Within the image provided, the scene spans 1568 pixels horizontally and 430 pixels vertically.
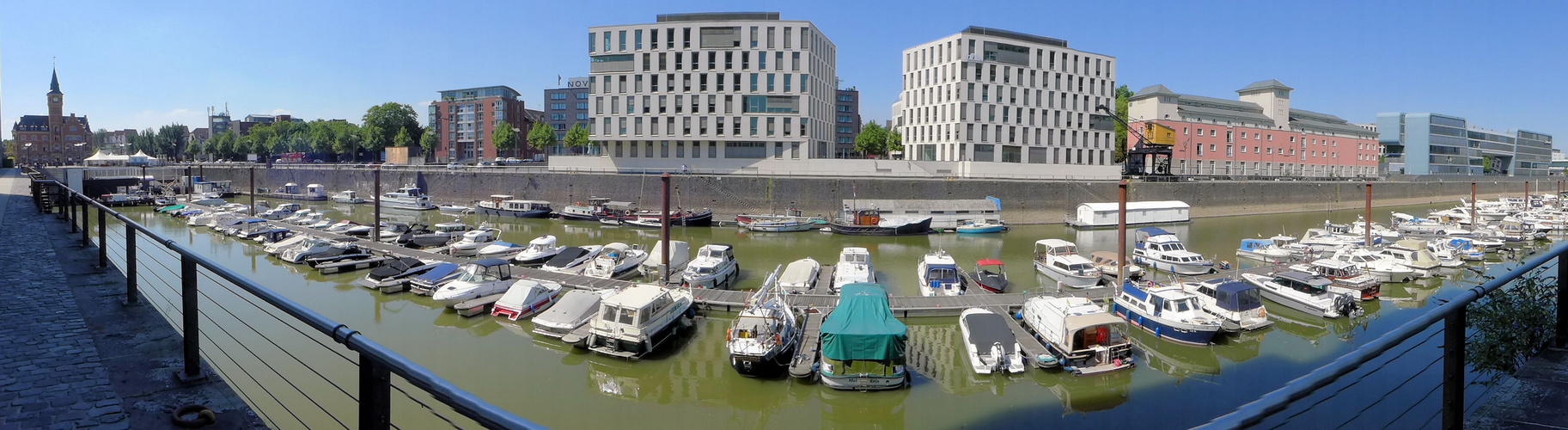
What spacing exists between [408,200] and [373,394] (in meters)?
55.7

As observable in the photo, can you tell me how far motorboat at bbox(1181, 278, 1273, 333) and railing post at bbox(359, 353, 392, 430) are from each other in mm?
17770

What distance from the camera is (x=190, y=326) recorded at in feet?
13.1

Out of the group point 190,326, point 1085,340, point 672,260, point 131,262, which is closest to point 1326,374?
point 190,326

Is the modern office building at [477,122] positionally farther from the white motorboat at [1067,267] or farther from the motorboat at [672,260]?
the white motorboat at [1067,267]

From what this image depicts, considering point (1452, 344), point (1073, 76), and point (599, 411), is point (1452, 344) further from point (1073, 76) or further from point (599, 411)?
point (1073, 76)

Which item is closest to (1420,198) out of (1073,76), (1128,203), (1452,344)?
(1073,76)

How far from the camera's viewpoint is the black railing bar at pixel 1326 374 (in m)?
1.88

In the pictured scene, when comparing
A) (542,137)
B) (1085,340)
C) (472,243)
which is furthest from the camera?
(542,137)

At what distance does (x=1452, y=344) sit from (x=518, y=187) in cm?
5542

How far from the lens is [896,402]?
12.8 metres

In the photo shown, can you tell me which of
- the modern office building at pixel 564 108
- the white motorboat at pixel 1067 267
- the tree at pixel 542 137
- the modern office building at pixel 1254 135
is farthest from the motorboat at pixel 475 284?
the modern office building at pixel 564 108

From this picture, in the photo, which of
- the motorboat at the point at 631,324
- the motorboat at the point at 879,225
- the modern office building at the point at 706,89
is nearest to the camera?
the motorboat at the point at 631,324

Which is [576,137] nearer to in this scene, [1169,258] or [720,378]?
[1169,258]

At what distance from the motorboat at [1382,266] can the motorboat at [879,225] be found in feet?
62.3
